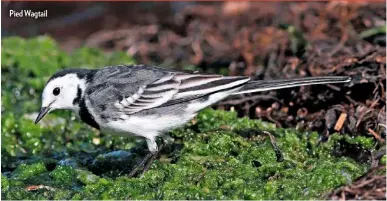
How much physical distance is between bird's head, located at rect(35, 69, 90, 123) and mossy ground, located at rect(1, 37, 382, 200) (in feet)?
1.93

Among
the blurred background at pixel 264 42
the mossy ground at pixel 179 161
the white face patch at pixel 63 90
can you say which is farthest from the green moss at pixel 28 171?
the blurred background at pixel 264 42

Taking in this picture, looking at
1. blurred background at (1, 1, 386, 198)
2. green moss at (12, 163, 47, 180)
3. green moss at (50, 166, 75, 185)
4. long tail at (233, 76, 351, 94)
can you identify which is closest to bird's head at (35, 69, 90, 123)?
green moss at (12, 163, 47, 180)

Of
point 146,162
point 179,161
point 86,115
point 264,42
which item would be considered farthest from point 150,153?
point 264,42

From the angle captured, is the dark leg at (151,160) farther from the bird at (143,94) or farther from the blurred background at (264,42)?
the blurred background at (264,42)

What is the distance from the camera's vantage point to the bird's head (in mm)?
7430

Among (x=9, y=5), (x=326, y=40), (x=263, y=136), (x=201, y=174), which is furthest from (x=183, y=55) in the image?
(x=201, y=174)

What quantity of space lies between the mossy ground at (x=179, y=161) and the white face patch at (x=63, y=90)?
60cm

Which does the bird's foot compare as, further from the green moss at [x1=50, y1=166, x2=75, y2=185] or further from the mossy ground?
the green moss at [x1=50, y1=166, x2=75, y2=185]

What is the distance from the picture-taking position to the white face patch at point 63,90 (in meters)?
7.43

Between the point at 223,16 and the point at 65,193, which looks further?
the point at 223,16

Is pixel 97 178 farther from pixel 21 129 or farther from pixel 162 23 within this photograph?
pixel 162 23

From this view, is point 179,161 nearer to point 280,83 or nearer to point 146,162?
point 146,162

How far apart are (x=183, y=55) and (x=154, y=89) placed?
428cm

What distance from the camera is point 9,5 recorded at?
507 inches
